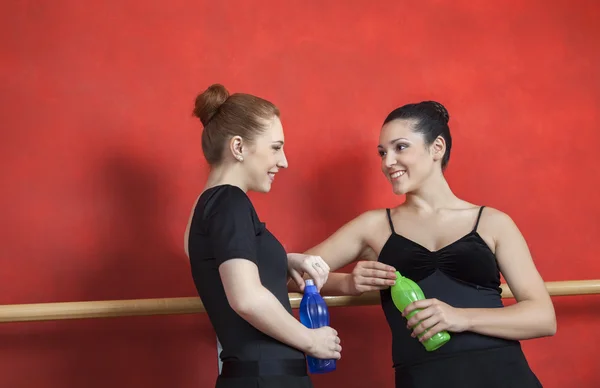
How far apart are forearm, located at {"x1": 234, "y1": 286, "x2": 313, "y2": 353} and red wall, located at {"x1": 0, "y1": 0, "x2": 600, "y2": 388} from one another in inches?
26.8

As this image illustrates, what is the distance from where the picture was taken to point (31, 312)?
1718 mm

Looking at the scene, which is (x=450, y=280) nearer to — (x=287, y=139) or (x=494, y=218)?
(x=494, y=218)

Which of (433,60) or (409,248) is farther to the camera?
(433,60)

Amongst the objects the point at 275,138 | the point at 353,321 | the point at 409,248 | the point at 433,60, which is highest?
the point at 433,60

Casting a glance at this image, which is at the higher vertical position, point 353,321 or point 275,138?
point 275,138

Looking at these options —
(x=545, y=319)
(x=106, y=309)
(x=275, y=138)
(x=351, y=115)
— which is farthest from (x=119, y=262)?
(x=545, y=319)

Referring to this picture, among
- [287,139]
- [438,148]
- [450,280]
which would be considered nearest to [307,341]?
[450,280]

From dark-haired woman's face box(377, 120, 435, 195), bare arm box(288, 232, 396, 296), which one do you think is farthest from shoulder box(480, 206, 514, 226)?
bare arm box(288, 232, 396, 296)

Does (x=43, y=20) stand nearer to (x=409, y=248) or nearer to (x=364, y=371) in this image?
(x=409, y=248)

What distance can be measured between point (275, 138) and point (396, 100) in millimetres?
787

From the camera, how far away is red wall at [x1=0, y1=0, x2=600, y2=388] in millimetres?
1978

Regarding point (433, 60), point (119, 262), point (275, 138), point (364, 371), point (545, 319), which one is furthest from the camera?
point (433, 60)

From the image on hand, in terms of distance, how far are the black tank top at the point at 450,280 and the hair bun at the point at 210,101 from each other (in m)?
0.56

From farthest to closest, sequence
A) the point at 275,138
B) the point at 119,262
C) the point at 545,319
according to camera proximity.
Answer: the point at 119,262 < the point at 545,319 < the point at 275,138
